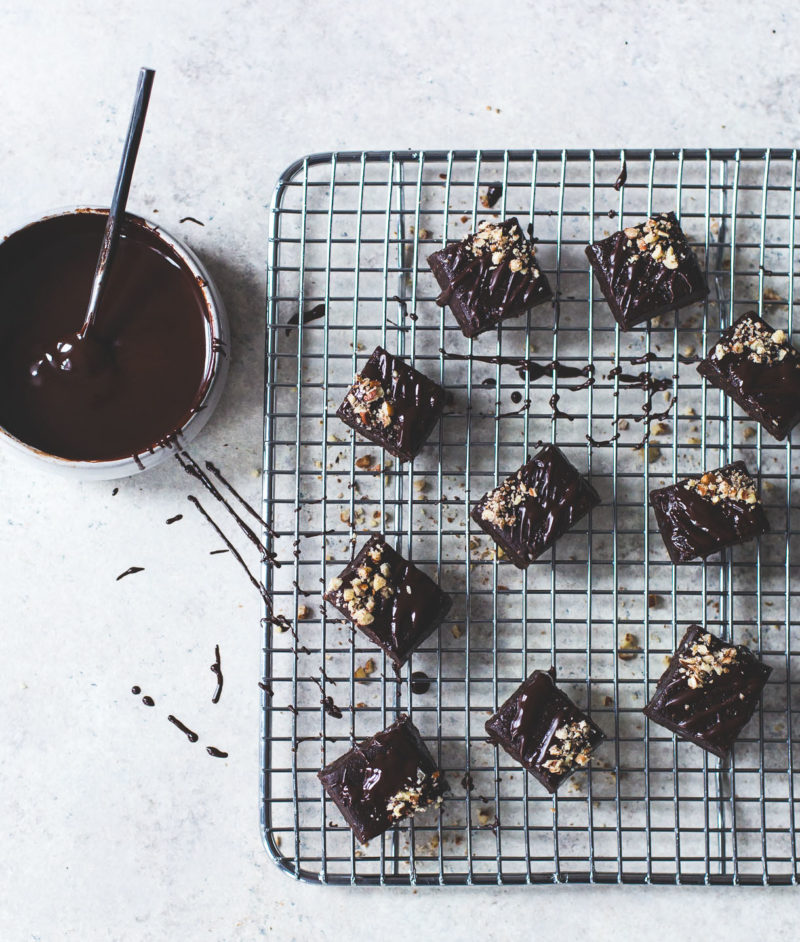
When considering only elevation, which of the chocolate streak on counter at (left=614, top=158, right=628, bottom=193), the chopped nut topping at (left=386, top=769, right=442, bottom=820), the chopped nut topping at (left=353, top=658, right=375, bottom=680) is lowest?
the chopped nut topping at (left=386, top=769, right=442, bottom=820)

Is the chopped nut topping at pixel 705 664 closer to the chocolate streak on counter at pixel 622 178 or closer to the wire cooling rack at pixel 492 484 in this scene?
the wire cooling rack at pixel 492 484

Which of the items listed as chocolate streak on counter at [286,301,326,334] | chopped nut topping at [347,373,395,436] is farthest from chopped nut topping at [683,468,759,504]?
chocolate streak on counter at [286,301,326,334]

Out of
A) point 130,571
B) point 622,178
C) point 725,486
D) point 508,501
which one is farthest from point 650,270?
point 130,571

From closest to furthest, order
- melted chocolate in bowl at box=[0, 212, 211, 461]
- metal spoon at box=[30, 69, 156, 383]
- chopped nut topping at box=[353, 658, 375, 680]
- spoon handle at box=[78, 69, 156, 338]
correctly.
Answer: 1. spoon handle at box=[78, 69, 156, 338]
2. metal spoon at box=[30, 69, 156, 383]
3. melted chocolate in bowl at box=[0, 212, 211, 461]
4. chopped nut topping at box=[353, 658, 375, 680]

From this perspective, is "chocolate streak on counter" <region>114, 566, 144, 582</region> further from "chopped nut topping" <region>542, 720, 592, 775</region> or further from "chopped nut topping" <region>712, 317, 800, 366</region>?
"chopped nut topping" <region>712, 317, 800, 366</region>

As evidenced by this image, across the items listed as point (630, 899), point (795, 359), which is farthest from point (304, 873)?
point (795, 359)

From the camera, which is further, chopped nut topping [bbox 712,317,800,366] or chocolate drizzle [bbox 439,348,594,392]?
chocolate drizzle [bbox 439,348,594,392]
